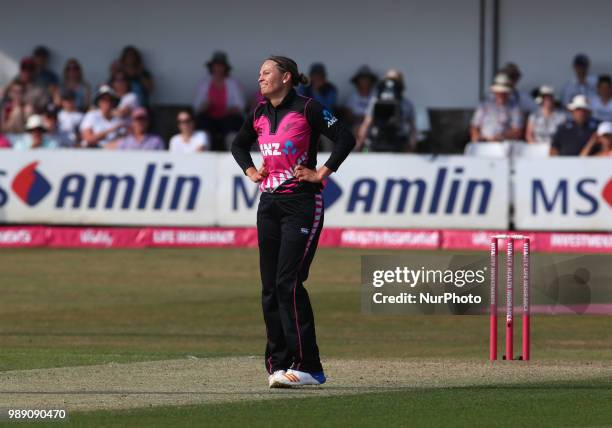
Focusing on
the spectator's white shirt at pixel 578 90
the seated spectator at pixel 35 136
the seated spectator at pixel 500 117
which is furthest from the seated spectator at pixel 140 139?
the spectator's white shirt at pixel 578 90

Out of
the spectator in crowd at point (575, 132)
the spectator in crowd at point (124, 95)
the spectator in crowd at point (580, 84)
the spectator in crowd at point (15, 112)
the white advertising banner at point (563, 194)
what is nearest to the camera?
the white advertising banner at point (563, 194)

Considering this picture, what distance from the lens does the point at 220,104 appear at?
2223 centimetres

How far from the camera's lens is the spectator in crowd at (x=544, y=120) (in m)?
21.0

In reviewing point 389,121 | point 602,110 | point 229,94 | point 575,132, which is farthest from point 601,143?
point 229,94

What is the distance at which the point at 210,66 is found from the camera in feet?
73.8

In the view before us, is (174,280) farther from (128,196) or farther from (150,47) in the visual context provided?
(150,47)

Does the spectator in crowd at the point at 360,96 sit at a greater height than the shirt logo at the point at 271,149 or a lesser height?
lesser

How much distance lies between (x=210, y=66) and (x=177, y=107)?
1.45 meters

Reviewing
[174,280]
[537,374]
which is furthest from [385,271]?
[174,280]

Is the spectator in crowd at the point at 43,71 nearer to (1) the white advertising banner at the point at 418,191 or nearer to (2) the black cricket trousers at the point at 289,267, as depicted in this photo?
(1) the white advertising banner at the point at 418,191

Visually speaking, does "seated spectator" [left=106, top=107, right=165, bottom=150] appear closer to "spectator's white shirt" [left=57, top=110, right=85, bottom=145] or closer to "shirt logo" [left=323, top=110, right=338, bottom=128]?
"spectator's white shirt" [left=57, top=110, right=85, bottom=145]

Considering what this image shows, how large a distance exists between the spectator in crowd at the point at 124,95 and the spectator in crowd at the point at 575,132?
6.07m

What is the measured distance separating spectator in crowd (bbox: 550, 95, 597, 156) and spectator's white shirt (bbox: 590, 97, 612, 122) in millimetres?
1084

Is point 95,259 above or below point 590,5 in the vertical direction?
below
